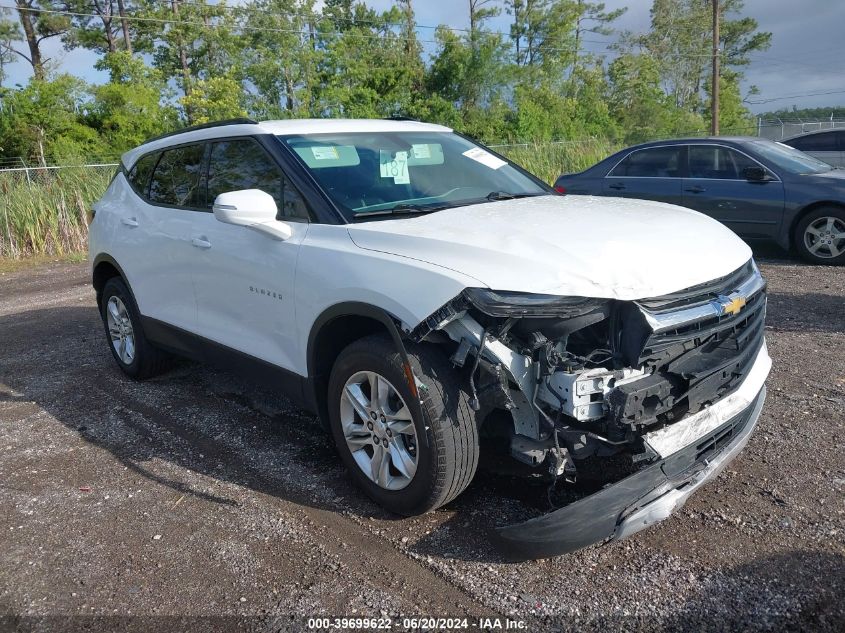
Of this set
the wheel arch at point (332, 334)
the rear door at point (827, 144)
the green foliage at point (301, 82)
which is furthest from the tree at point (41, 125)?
the wheel arch at point (332, 334)

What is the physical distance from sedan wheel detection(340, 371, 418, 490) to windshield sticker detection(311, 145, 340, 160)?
4.36 ft

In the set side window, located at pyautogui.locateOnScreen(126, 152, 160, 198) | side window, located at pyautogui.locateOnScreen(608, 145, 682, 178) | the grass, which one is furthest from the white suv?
the grass

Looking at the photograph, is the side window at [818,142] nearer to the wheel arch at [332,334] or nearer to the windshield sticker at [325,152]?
the windshield sticker at [325,152]

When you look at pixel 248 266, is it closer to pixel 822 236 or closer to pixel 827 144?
pixel 822 236

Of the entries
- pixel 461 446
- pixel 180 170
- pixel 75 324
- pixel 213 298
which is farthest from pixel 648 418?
pixel 75 324

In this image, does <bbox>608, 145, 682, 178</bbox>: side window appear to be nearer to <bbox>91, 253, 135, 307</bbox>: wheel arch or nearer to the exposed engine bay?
<bbox>91, 253, 135, 307</bbox>: wheel arch

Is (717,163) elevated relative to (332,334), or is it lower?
elevated

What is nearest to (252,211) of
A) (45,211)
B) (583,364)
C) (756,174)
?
(583,364)

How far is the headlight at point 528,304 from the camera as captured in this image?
265 cm

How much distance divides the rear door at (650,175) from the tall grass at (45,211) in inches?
402

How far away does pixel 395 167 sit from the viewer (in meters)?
4.05

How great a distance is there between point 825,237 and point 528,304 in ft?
24.2

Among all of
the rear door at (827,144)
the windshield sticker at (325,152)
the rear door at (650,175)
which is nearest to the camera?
the windshield sticker at (325,152)

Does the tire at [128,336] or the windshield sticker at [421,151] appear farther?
the tire at [128,336]
